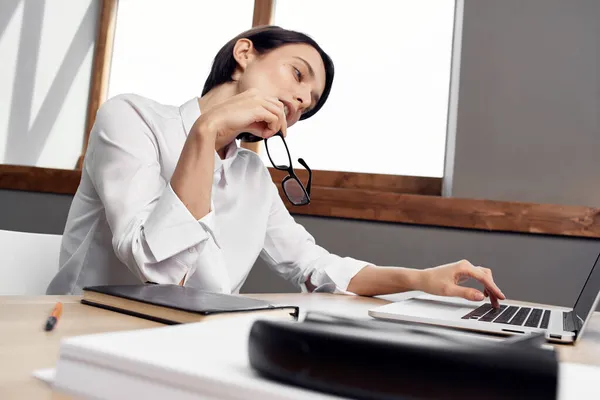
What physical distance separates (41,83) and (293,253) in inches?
69.5

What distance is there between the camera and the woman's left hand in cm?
102

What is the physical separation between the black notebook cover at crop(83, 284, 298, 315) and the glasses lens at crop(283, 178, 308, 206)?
58cm

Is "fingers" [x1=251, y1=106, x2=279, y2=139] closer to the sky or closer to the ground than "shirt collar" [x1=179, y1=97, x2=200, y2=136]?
closer to the ground

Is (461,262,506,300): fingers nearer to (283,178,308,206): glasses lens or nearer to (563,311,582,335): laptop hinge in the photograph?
(563,311,582,335): laptop hinge

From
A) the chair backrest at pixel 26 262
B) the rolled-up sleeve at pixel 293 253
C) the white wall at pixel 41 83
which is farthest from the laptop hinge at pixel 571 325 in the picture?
the white wall at pixel 41 83

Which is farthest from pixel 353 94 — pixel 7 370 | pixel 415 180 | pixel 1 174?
pixel 7 370

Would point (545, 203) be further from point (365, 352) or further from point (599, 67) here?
point (365, 352)

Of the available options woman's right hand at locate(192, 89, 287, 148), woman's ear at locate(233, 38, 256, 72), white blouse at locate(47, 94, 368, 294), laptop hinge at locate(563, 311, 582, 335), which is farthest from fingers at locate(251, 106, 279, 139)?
laptop hinge at locate(563, 311, 582, 335)

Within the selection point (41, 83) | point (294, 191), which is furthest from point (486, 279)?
point (41, 83)

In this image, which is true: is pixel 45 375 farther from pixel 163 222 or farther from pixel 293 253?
pixel 293 253

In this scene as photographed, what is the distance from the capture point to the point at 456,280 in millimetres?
1097

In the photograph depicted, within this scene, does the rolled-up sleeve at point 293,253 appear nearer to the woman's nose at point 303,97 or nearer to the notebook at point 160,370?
the woman's nose at point 303,97

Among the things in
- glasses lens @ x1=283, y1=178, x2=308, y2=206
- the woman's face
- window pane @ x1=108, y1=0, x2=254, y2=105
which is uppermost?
window pane @ x1=108, y1=0, x2=254, y2=105

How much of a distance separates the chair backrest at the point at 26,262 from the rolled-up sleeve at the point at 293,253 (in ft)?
1.66
